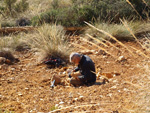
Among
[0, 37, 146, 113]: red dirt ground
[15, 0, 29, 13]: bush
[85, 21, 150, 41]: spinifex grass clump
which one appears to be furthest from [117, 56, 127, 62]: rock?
[15, 0, 29, 13]: bush

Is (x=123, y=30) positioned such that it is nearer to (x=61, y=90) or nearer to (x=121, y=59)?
(x=121, y=59)

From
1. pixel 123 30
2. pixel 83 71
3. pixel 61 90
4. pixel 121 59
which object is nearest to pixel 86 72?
pixel 83 71

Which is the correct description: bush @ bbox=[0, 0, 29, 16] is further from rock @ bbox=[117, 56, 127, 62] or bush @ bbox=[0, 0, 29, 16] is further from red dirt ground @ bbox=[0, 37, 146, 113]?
rock @ bbox=[117, 56, 127, 62]

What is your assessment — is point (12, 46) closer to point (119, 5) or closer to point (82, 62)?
point (82, 62)

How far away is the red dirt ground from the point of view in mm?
2736

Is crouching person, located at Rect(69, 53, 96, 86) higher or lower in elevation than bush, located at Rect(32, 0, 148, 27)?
lower

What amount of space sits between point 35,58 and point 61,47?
90cm

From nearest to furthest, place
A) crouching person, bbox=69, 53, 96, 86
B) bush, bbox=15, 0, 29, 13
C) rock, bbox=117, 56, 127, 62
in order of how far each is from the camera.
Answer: crouching person, bbox=69, 53, 96, 86 < rock, bbox=117, 56, 127, 62 < bush, bbox=15, 0, 29, 13

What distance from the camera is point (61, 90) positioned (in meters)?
4.31

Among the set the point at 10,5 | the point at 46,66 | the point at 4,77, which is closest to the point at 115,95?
the point at 4,77

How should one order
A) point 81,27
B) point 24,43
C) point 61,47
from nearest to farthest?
point 61,47 < point 24,43 < point 81,27

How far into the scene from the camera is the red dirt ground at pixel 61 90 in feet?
8.98

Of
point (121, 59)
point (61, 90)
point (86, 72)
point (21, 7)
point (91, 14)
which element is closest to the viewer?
point (61, 90)

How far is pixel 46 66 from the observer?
639 cm
